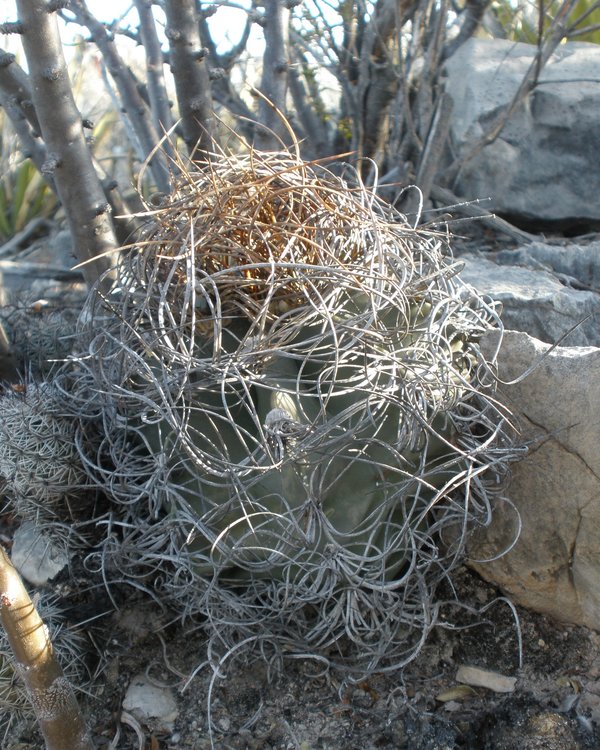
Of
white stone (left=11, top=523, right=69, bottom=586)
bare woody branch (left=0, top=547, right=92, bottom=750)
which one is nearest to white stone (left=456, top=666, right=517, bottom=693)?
bare woody branch (left=0, top=547, right=92, bottom=750)

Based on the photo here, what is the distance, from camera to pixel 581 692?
67.6 inches

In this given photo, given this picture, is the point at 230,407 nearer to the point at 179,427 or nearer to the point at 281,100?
the point at 179,427

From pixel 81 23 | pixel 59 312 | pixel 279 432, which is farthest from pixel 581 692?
pixel 81 23

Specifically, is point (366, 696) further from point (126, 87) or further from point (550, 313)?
point (126, 87)

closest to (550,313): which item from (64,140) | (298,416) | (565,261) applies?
(565,261)

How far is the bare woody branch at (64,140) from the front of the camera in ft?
6.69

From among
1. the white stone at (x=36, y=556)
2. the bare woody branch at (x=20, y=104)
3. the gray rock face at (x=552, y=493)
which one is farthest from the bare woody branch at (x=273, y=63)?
the white stone at (x=36, y=556)

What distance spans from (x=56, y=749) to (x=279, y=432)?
744 millimetres

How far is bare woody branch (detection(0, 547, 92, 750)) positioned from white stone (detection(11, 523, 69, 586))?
0.35 metres

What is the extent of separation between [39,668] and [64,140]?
1331 mm

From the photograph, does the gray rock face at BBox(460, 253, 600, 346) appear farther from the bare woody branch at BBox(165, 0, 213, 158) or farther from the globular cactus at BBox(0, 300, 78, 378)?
the globular cactus at BBox(0, 300, 78, 378)

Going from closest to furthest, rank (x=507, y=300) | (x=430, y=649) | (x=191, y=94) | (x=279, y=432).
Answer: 1. (x=279, y=432)
2. (x=430, y=649)
3. (x=507, y=300)
4. (x=191, y=94)

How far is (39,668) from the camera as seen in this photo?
60.3 inches

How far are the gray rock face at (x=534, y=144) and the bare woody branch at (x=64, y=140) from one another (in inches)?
59.7
